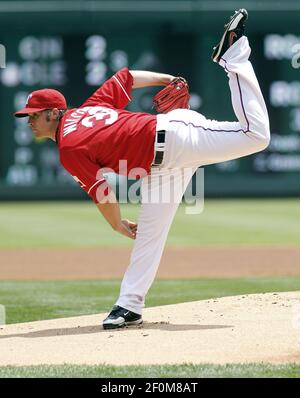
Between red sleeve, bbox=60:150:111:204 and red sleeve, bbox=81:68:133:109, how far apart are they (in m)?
0.53

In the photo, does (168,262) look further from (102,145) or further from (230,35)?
(230,35)

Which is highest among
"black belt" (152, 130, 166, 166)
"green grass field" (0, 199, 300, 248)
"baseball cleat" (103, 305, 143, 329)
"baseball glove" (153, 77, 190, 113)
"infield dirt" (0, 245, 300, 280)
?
"baseball glove" (153, 77, 190, 113)

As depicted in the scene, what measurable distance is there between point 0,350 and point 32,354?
0.21 m

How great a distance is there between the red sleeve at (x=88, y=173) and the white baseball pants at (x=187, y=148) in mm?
385

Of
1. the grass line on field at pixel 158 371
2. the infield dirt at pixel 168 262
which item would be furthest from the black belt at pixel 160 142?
the infield dirt at pixel 168 262

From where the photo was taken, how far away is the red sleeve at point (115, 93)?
220 inches

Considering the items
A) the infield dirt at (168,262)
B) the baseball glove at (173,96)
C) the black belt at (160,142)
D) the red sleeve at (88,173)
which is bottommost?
the infield dirt at (168,262)

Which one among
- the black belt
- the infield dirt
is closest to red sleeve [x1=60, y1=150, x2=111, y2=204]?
the black belt

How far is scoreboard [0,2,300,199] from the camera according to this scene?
17.6 metres

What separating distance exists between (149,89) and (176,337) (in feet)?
40.8

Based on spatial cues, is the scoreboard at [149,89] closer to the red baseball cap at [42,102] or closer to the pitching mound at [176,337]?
the pitching mound at [176,337]

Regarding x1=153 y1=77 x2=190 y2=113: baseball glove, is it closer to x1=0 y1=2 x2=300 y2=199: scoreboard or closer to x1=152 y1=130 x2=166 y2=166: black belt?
x1=152 y1=130 x2=166 y2=166: black belt

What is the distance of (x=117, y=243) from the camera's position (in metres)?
12.1

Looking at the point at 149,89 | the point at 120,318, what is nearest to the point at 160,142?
the point at 120,318
